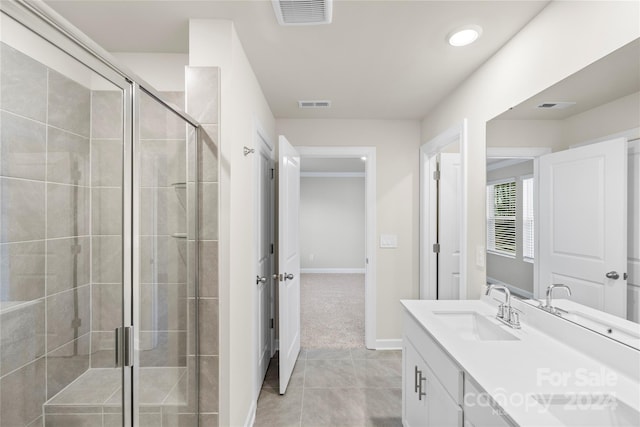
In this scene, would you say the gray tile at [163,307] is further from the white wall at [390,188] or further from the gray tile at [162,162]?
the white wall at [390,188]

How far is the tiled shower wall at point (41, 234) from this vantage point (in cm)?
72

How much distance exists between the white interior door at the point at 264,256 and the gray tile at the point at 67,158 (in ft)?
4.74

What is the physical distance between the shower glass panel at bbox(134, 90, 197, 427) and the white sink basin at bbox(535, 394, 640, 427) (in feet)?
4.57

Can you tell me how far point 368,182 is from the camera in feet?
10.4

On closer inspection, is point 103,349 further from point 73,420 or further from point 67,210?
point 67,210

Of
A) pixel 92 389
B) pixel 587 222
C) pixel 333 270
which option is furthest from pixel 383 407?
pixel 333 270

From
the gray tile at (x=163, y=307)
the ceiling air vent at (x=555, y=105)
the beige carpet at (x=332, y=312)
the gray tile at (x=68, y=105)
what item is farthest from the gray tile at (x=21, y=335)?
the beige carpet at (x=332, y=312)

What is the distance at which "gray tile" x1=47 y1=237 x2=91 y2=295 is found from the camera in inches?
32.1

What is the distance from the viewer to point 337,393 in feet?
7.84

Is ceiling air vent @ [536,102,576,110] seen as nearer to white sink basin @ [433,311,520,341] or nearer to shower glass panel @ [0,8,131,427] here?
white sink basin @ [433,311,520,341]

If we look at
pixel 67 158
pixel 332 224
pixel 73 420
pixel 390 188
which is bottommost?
pixel 73 420

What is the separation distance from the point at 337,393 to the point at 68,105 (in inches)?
97.8

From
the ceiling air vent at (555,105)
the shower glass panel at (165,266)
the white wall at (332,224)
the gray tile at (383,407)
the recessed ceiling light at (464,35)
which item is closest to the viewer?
the shower glass panel at (165,266)

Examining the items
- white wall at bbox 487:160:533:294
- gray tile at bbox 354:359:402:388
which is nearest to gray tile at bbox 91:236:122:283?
white wall at bbox 487:160:533:294
